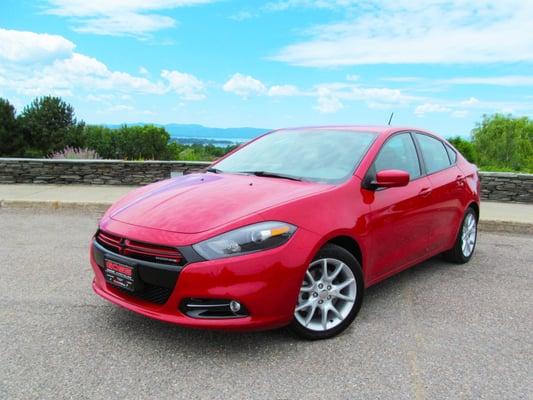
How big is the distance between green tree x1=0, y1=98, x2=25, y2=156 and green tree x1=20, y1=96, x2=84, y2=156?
1.64ft

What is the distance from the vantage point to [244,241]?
3070mm

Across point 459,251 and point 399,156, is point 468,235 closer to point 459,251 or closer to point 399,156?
point 459,251

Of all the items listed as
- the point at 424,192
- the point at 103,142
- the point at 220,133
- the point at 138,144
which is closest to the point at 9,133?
the point at 103,142

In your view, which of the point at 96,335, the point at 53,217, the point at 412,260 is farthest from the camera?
the point at 53,217

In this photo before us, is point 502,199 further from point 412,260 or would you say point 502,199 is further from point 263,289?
point 263,289

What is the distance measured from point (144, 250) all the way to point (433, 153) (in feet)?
10.6

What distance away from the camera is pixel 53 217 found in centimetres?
799

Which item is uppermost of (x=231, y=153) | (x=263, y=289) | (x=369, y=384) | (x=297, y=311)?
(x=231, y=153)

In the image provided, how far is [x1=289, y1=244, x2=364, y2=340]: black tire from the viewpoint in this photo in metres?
3.35

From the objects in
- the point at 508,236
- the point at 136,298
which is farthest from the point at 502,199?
the point at 136,298

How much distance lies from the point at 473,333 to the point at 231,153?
2.70 metres

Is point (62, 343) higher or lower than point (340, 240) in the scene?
lower

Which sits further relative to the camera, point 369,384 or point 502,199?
point 502,199

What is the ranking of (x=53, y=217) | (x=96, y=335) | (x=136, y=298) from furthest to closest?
(x=53, y=217) < (x=96, y=335) < (x=136, y=298)
